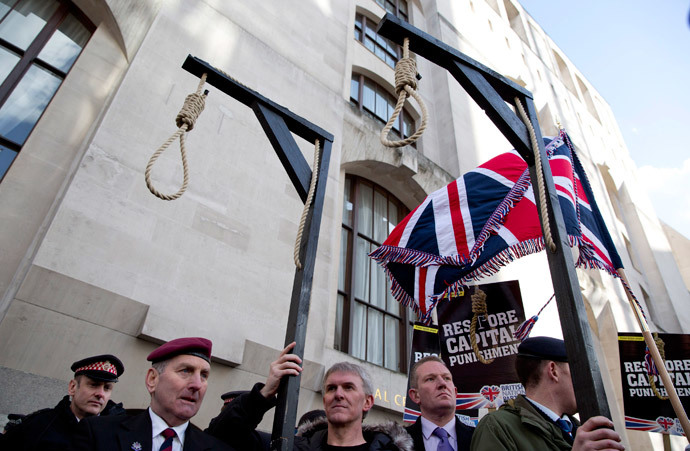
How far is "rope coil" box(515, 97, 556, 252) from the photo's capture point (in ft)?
7.71

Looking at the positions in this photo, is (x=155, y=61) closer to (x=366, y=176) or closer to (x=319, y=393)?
(x=366, y=176)

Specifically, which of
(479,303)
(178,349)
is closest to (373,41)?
(479,303)

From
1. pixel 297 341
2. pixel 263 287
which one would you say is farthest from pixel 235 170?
pixel 297 341

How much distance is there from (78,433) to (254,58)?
662 cm

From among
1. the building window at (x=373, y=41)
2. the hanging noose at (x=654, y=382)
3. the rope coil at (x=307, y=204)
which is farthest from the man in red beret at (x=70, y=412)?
the building window at (x=373, y=41)

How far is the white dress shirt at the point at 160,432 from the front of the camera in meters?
2.15

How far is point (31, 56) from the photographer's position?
5691 millimetres

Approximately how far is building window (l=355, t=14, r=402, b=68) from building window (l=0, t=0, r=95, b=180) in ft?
22.6

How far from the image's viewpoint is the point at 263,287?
5.68 metres

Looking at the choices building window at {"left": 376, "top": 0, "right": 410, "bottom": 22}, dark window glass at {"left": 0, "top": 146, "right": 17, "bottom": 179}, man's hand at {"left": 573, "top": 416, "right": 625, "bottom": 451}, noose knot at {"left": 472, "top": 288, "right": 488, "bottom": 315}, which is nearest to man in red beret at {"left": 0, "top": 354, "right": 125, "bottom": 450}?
man's hand at {"left": 573, "top": 416, "right": 625, "bottom": 451}

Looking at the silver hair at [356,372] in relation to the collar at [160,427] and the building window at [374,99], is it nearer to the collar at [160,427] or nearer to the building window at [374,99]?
the collar at [160,427]

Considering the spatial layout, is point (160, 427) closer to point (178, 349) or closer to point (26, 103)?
point (178, 349)

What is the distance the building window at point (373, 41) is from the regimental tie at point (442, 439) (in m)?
10.2

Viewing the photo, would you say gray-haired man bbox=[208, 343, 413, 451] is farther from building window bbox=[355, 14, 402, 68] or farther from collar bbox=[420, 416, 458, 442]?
building window bbox=[355, 14, 402, 68]
